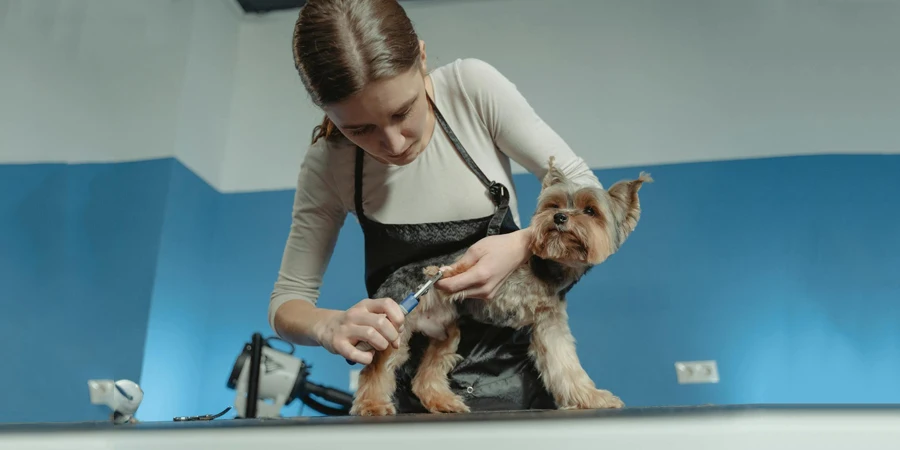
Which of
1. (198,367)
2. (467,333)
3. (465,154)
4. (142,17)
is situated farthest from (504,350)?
(142,17)

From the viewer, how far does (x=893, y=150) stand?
3418 mm

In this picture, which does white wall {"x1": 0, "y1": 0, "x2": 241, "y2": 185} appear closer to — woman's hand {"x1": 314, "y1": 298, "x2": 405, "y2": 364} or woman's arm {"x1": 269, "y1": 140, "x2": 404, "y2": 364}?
woman's arm {"x1": 269, "y1": 140, "x2": 404, "y2": 364}

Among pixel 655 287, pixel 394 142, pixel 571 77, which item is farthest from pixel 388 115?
pixel 571 77

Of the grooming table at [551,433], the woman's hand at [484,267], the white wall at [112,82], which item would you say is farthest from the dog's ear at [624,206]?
the white wall at [112,82]

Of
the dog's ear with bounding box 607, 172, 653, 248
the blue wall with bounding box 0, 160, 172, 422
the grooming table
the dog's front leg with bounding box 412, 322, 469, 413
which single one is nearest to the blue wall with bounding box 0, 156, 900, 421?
the blue wall with bounding box 0, 160, 172, 422

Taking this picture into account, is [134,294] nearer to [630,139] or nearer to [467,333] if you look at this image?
[467,333]

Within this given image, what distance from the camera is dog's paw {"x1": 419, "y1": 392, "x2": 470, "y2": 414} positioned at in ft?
4.30

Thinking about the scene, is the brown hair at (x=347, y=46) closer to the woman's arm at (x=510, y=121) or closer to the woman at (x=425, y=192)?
the woman at (x=425, y=192)

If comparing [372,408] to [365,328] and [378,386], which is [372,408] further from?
[365,328]

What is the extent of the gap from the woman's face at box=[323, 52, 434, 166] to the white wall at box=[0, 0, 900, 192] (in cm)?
262

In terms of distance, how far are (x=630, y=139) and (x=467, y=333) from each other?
101 inches

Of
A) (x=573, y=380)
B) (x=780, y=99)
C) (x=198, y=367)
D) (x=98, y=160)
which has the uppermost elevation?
(x=780, y=99)

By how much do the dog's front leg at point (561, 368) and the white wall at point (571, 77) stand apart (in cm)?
245

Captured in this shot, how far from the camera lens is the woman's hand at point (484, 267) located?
46.8 inches
